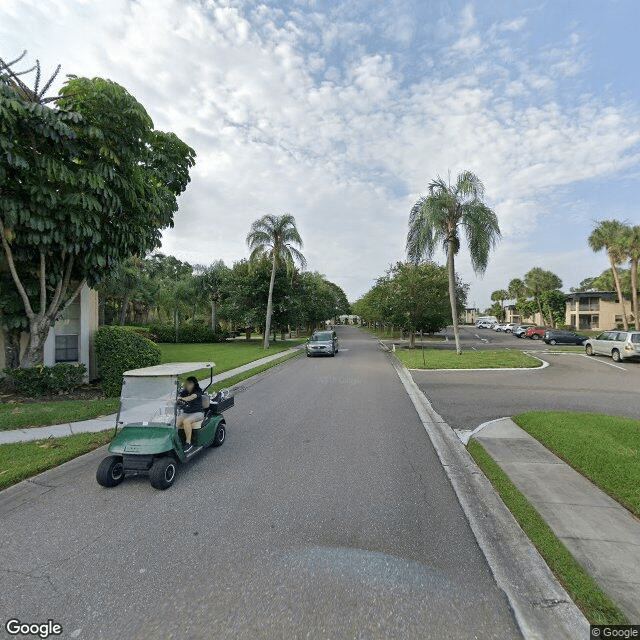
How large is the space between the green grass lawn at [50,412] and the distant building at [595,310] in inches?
2412

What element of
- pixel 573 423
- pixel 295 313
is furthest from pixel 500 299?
pixel 573 423

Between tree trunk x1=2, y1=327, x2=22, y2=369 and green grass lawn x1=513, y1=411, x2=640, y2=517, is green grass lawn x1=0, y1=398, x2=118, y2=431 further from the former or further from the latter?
green grass lawn x1=513, y1=411, x2=640, y2=517

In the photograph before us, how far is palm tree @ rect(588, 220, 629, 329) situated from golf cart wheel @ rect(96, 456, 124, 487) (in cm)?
4166

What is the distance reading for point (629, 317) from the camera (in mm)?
48656

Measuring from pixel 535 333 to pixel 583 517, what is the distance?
4039cm

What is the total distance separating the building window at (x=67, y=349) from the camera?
1152cm

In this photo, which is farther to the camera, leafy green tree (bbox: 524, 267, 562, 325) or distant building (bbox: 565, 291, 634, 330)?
leafy green tree (bbox: 524, 267, 562, 325)

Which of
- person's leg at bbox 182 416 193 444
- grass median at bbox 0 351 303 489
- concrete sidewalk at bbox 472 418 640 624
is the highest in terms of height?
person's leg at bbox 182 416 193 444

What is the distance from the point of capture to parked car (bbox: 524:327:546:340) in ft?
126

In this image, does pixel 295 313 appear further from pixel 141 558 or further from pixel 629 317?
pixel 629 317

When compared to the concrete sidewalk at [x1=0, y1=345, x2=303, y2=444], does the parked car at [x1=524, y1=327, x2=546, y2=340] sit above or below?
above

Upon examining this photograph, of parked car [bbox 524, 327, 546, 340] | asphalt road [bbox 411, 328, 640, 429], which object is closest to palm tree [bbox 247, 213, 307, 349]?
asphalt road [bbox 411, 328, 640, 429]

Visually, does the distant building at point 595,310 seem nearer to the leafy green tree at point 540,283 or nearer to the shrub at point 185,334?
the leafy green tree at point 540,283

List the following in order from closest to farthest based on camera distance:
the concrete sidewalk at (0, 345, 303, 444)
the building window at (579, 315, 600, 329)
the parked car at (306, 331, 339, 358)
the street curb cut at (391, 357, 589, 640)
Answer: the street curb cut at (391, 357, 589, 640) < the concrete sidewalk at (0, 345, 303, 444) < the parked car at (306, 331, 339, 358) < the building window at (579, 315, 600, 329)
